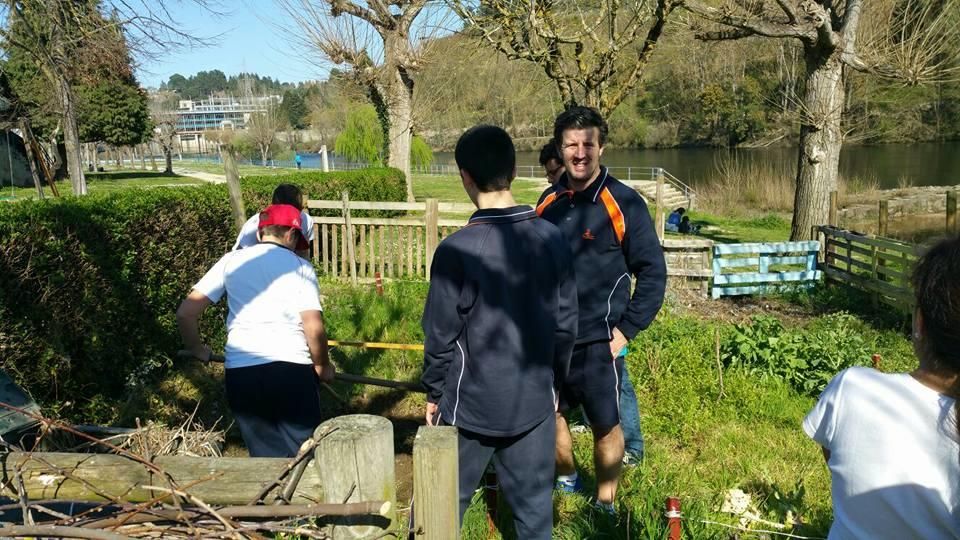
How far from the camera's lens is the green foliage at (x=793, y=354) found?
5.31 m

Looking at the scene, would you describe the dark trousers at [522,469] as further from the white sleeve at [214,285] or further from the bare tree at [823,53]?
the bare tree at [823,53]

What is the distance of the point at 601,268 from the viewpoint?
10.5 feet

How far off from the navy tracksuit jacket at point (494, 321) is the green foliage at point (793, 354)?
365 centimetres

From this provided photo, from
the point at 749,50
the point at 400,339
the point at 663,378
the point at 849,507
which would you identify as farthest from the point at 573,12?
the point at 749,50

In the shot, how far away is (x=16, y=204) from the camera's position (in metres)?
4.84


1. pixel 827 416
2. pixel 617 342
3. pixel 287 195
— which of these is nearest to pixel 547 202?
pixel 617 342

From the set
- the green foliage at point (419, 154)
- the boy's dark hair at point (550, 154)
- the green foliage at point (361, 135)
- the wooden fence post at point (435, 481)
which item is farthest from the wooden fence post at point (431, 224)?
the green foliage at point (361, 135)

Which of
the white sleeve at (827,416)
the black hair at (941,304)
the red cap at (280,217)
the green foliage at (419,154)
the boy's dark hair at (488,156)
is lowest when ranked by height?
the white sleeve at (827,416)

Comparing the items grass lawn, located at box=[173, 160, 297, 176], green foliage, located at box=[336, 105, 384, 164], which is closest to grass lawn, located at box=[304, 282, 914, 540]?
grass lawn, located at box=[173, 160, 297, 176]

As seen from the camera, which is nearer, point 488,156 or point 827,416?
point 827,416

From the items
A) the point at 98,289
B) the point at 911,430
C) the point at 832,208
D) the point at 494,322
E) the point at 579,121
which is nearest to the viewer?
the point at 911,430

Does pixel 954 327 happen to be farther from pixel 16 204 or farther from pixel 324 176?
pixel 324 176

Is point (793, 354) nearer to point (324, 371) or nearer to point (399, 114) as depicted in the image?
point (324, 371)

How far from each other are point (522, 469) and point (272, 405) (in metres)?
1.23
